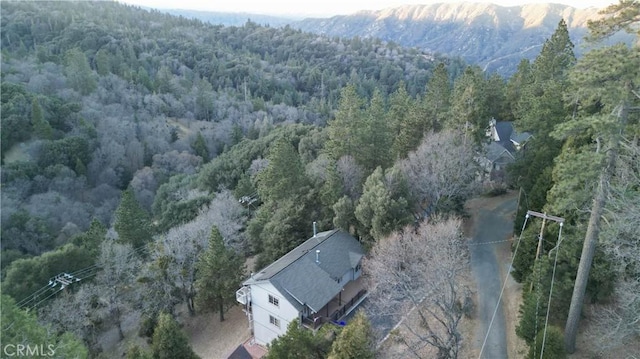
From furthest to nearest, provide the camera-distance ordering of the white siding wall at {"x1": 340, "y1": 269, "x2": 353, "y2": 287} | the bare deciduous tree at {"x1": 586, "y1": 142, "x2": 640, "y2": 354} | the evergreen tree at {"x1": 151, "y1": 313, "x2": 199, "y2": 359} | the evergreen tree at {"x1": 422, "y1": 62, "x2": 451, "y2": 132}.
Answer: the evergreen tree at {"x1": 422, "y1": 62, "x2": 451, "y2": 132} → the white siding wall at {"x1": 340, "y1": 269, "x2": 353, "y2": 287} → the evergreen tree at {"x1": 151, "y1": 313, "x2": 199, "y2": 359} → the bare deciduous tree at {"x1": 586, "y1": 142, "x2": 640, "y2": 354}

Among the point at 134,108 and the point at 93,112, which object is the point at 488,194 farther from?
the point at 134,108

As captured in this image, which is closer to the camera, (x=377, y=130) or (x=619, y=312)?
(x=619, y=312)

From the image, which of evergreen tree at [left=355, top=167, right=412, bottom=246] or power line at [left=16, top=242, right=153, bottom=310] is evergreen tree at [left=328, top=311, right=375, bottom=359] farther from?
power line at [left=16, top=242, right=153, bottom=310]

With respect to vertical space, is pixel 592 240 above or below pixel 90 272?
above

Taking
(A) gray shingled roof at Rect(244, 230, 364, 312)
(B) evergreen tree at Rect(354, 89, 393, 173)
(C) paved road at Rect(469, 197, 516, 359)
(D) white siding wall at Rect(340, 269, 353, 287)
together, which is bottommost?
(D) white siding wall at Rect(340, 269, 353, 287)

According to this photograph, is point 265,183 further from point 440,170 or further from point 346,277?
point 440,170

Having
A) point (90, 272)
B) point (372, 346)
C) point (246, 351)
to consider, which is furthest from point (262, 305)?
point (90, 272)

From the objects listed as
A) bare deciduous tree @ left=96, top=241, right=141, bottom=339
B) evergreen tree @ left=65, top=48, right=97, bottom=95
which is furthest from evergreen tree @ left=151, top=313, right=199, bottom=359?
evergreen tree @ left=65, top=48, right=97, bottom=95

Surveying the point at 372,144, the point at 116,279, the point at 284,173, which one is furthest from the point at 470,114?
the point at 116,279
